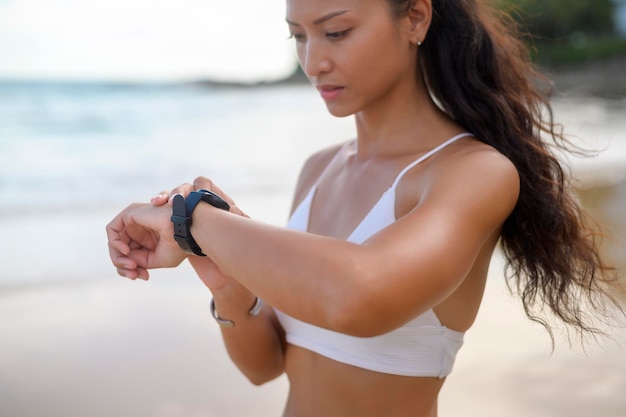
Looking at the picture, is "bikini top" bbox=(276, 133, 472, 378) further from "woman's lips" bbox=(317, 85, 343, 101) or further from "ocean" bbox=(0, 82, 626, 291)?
"ocean" bbox=(0, 82, 626, 291)

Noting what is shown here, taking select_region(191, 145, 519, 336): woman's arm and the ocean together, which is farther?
the ocean

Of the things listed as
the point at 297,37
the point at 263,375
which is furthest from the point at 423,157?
the point at 263,375

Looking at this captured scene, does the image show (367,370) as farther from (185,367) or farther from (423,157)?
(185,367)

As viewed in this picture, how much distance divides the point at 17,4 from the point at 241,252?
1585 cm

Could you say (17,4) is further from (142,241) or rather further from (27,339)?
(142,241)

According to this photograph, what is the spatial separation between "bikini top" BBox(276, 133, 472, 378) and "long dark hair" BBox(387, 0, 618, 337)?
4.7 inches

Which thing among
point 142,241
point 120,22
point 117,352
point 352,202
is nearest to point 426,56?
point 352,202

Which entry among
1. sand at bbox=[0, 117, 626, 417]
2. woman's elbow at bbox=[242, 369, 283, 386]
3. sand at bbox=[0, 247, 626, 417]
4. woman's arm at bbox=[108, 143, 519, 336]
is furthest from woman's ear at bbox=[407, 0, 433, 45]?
sand at bbox=[0, 247, 626, 417]

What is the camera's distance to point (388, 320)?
1409 millimetres

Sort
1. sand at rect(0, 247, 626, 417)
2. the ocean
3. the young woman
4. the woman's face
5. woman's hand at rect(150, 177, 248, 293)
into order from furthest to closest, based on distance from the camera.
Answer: the ocean
sand at rect(0, 247, 626, 417)
the woman's face
woman's hand at rect(150, 177, 248, 293)
the young woman

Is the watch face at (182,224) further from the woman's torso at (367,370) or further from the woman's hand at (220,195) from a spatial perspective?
the woman's torso at (367,370)

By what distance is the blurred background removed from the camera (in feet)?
12.7

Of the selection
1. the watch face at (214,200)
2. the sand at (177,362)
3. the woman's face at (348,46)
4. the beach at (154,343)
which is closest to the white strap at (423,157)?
the woman's face at (348,46)

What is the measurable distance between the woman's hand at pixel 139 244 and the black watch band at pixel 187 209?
10 centimetres
